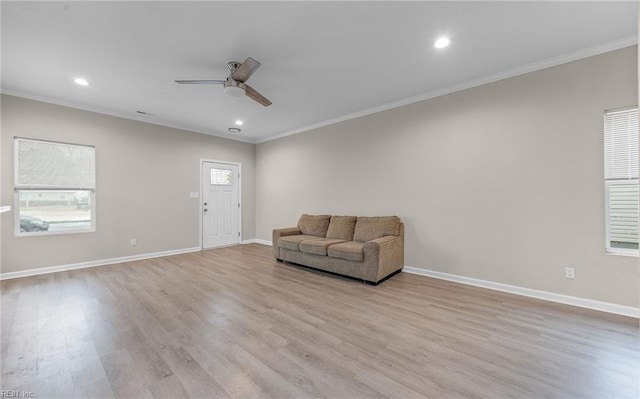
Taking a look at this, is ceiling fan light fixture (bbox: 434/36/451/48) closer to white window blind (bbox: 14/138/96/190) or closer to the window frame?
the window frame

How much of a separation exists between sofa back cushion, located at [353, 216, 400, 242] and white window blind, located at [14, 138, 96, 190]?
4571 mm

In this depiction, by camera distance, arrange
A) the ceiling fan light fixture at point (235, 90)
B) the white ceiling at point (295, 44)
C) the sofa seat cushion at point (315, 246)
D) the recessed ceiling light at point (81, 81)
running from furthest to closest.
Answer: the sofa seat cushion at point (315, 246), the recessed ceiling light at point (81, 81), the ceiling fan light fixture at point (235, 90), the white ceiling at point (295, 44)

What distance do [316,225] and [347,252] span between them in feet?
4.44

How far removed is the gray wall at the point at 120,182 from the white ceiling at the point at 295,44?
0.43m

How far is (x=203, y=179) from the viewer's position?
570 cm

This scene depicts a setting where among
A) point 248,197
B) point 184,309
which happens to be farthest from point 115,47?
point 248,197

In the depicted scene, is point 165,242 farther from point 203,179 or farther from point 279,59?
point 279,59

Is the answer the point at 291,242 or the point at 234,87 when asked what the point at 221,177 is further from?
the point at 234,87

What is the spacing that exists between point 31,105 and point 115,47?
99.1 inches

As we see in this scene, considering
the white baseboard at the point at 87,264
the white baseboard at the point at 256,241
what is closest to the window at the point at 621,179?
the white baseboard at the point at 256,241

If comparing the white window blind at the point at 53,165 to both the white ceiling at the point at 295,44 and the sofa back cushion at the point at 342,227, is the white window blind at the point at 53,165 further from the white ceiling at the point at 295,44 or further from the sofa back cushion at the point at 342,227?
the sofa back cushion at the point at 342,227

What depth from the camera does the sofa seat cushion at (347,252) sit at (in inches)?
137

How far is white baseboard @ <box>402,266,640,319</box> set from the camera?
2.46 metres

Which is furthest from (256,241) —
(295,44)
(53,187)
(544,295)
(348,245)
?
(544,295)
